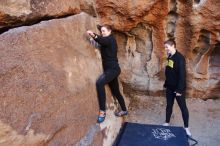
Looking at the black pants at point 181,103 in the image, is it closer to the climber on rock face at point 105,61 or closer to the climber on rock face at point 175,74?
the climber on rock face at point 175,74

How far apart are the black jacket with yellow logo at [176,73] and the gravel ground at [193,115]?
2.70 ft

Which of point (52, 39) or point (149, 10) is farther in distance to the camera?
point (149, 10)

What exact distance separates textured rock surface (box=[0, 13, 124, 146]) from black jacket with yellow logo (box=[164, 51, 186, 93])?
35.6 inches

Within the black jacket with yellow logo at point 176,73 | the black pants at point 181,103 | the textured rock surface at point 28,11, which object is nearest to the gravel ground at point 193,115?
the black pants at point 181,103

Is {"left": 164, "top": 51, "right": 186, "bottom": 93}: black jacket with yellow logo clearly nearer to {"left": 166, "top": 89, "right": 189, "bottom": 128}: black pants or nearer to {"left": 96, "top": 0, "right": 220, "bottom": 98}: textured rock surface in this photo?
{"left": 166, "top": 89, "right": 189, "bottom": 128}: black pants

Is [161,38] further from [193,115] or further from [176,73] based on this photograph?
[193,115]

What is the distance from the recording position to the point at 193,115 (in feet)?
16.7

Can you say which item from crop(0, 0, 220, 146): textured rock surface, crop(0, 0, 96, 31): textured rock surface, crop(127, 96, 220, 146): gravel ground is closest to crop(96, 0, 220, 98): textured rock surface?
crop(0, 0, 220, 146): textured rock surface

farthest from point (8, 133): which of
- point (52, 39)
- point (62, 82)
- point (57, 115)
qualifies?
point (52, 39)

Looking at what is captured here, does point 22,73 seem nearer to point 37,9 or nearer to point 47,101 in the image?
point 47,101

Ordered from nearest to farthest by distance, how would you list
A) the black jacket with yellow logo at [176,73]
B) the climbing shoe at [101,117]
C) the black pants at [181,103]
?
the climbing shoe at [101,117] → the black jacket with yellow logo at [176,73] → the black pants at [181,103]

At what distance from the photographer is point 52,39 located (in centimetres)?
342

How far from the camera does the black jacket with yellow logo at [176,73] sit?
4016 millimetres

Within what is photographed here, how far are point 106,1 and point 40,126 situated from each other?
2.34 meters
